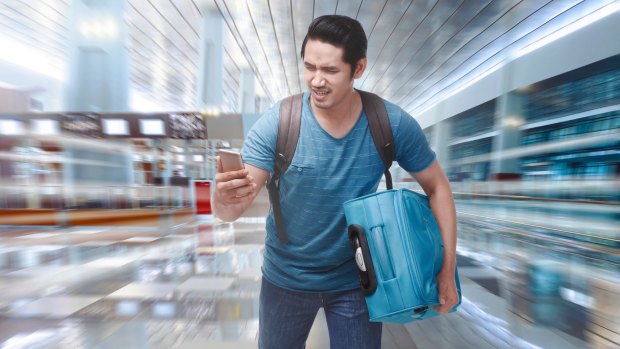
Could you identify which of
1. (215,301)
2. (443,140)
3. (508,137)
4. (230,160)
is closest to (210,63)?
(443,140)

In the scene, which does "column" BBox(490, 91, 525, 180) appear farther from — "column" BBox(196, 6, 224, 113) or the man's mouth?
"column" BBox(196, 6, 224, 113)

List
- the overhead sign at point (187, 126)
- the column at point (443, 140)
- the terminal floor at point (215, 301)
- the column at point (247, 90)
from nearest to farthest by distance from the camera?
the terminal floor at point (215, 301)
the column at point (443, 140)
the overhead sign at point (187, 126)
the column at point (247, 90)

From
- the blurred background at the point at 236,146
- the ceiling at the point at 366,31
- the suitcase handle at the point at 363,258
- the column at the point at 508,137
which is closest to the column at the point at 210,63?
the blurred background at the point at 236,146

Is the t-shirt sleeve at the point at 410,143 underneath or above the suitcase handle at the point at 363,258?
above

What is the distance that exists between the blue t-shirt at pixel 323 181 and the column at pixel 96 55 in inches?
421

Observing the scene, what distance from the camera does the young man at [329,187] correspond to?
3.22 ft

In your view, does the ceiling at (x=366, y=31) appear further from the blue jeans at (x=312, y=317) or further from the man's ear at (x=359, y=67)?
the blue jeans at (x=312, y=317)

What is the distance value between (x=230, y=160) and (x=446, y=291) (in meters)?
0.69

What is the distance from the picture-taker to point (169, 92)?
933 inches

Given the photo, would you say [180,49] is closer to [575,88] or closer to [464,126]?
[464,126]

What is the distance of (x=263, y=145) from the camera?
102cm

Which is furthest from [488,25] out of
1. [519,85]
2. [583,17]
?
[519,85]

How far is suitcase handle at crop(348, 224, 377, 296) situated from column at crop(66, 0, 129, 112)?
35.8 ft

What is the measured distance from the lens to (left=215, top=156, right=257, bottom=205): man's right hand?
848 mm
